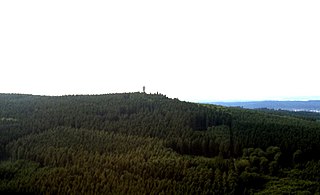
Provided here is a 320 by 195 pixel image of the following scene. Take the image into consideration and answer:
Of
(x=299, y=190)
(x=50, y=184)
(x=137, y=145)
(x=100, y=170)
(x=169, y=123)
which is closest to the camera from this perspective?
(x=299, y=190)

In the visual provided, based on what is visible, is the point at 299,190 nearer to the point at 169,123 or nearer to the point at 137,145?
the point at 137,145

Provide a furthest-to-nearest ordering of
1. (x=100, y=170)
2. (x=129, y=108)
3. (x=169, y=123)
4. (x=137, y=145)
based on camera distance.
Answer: (x=129, y=108) → (x=169, y=123) → (x=137, y=145) → (x=100, y=170)

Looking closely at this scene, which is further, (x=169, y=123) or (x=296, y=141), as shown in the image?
(x=169, y=123)

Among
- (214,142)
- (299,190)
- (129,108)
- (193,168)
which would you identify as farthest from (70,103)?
(299,190)

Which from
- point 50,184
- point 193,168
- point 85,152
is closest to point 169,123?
point 85,152

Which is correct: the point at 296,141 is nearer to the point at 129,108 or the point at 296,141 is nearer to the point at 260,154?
the point at 260,154

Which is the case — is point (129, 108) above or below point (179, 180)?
above
